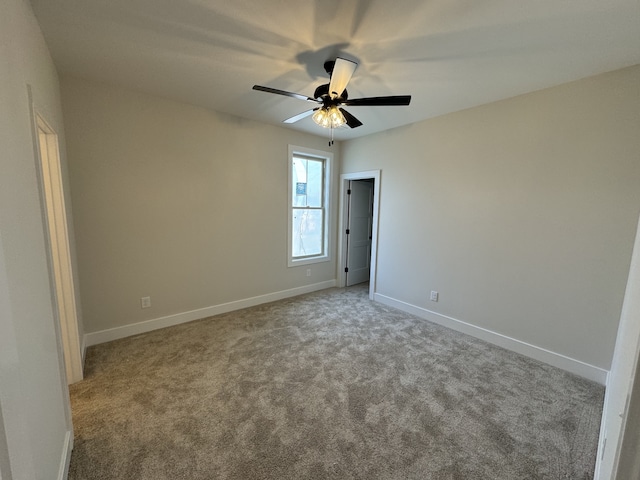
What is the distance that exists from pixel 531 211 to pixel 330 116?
2.18 meters

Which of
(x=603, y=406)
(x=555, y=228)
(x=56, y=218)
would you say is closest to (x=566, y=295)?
(x=555, y=228)

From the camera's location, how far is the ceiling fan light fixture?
2263mm

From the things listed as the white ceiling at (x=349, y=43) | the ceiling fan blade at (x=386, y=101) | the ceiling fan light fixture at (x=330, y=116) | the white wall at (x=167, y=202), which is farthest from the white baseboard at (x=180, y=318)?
the ceiling fan blade at (x=386, y=101)

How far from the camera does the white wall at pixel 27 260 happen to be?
1022mm

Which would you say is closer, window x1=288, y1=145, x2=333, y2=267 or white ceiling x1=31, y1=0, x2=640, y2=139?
white ceiling x1=31, y1=0, x2=640, y2=139

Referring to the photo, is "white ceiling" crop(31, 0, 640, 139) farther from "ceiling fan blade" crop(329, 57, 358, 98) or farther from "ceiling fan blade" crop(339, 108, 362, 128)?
"ceiling fan blade" crop(339, 108, 362, 128)

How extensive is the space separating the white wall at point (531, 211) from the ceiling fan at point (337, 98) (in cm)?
145

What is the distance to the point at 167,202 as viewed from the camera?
3.07 m

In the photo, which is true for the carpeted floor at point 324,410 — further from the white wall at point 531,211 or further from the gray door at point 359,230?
the gray door at point 359,230

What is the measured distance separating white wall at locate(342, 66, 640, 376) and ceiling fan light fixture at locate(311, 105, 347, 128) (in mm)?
1651

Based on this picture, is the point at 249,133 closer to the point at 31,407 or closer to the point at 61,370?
the point at 61,370

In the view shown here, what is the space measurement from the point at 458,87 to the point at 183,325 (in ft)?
12.9

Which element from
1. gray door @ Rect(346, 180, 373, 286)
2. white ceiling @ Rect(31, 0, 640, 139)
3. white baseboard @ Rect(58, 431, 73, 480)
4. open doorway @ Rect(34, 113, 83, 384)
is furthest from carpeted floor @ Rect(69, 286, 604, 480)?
white ceiling @ Rect(31, 0, 640, 139)

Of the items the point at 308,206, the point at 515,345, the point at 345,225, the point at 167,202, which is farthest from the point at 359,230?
the point at 167,202
